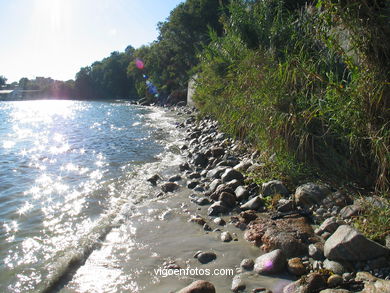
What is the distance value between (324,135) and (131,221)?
8.64 feet

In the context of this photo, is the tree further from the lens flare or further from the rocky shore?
the rocky shore

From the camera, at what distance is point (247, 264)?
9.21 feet

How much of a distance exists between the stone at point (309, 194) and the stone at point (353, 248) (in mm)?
949

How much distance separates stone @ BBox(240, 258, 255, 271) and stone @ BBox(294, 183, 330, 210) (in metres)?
1.15

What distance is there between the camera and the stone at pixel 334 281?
2332 millimetres

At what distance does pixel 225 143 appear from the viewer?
24.4 ft

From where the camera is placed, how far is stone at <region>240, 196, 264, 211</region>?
3965 mm

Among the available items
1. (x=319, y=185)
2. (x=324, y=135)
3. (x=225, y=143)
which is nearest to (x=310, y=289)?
(x=319, y=185)

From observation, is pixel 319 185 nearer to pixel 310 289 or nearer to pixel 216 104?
pixel 310 289

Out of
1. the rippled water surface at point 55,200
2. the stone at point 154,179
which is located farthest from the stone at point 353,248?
the stone at point 154,179

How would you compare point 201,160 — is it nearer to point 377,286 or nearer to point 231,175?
point 231,175

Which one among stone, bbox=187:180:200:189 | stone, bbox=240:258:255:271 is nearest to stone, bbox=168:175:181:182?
stone, bbox=187:180:200:189

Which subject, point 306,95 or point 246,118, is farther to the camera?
point 246,118

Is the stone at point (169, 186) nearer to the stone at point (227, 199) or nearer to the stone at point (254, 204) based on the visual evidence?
the stone at point (227, 199)
